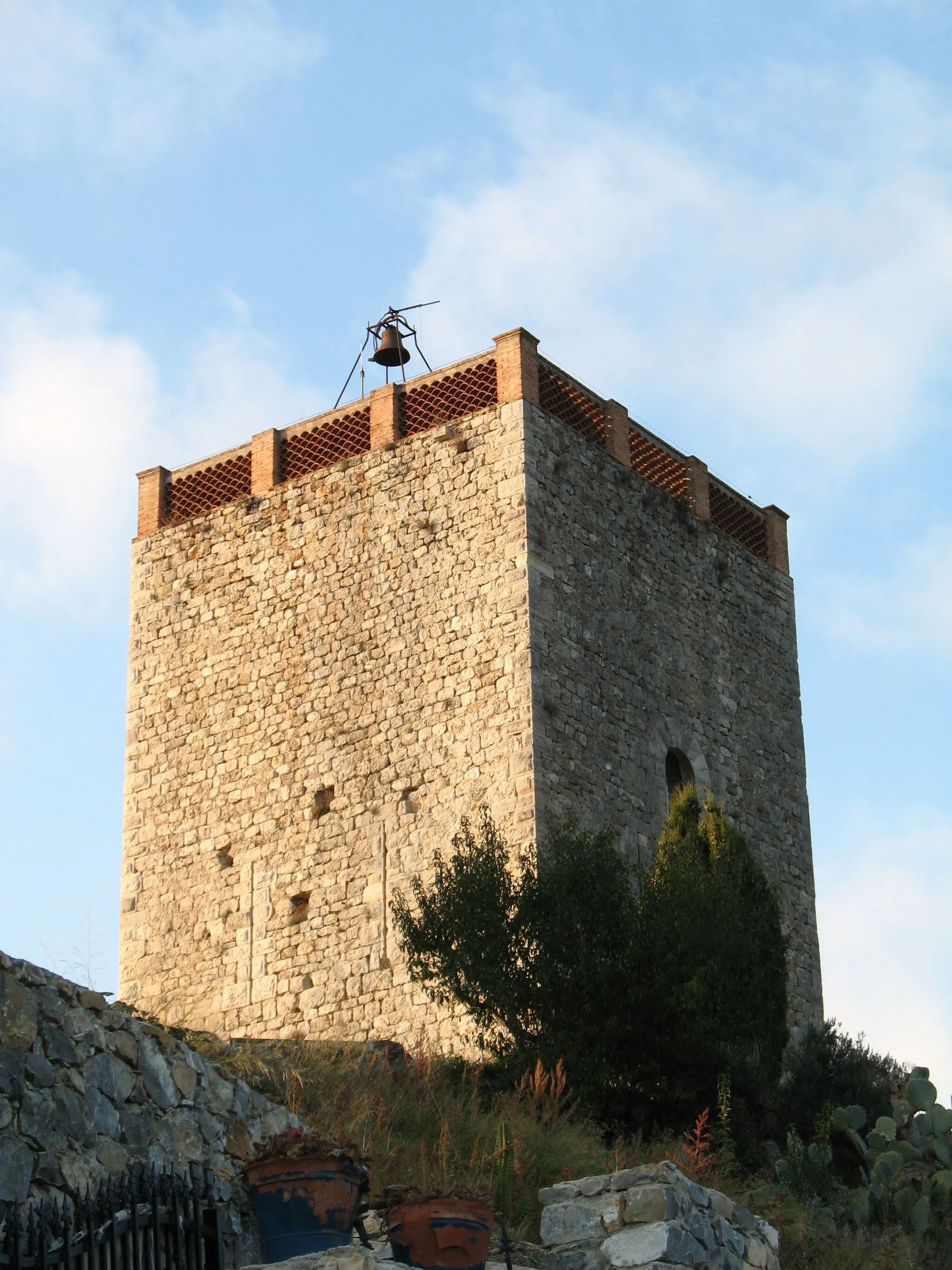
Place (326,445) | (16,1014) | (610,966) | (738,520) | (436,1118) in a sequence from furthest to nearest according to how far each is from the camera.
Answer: (738,520)
(326,445)
(610,966)
(436,1118)
(16,1014)

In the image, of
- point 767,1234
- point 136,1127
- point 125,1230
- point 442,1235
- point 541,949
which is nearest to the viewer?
point 125,1230

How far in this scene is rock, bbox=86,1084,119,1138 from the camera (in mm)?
9203

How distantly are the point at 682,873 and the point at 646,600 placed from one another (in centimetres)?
455

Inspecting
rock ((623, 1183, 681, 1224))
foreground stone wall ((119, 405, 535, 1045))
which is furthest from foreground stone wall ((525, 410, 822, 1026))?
rock ((623, 1183, 681, 1224))

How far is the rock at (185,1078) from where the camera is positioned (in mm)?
10008

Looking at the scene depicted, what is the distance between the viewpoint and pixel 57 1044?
9.06 metres

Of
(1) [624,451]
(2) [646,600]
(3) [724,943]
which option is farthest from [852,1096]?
(1) [624,451]

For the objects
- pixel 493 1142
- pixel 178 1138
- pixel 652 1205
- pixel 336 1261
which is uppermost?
pixel 493 1142

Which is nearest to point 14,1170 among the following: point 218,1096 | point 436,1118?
point 218,1096

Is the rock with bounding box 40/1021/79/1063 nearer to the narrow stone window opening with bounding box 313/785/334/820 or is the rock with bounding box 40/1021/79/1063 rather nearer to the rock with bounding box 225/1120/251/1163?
the rock with bounding box 225/1120/251/1163

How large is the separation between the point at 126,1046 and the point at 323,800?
32.7ft

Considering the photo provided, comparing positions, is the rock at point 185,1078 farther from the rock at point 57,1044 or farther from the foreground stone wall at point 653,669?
the foreground stone wall at point 653,669

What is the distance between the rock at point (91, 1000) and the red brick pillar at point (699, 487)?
1343 centimetres

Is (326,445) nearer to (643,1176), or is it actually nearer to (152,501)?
(152,501)
